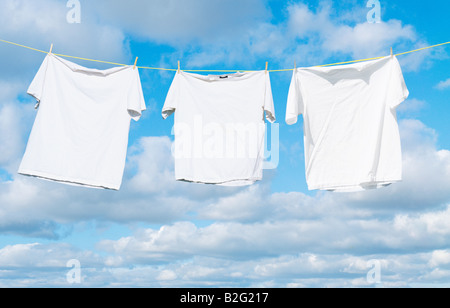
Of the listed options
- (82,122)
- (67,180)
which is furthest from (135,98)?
(67,180)

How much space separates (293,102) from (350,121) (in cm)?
109

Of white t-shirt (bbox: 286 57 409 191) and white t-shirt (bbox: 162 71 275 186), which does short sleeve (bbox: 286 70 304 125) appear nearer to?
white t-shirt (bbox: 286 57 409 191)

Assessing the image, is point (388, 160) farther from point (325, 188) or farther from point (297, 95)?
point (297, 95)

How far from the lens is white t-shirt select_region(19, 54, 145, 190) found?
26.5 feet

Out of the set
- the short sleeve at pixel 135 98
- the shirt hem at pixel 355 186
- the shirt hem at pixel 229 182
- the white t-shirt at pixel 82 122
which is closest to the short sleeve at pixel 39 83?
the white t-shirt at pixel 82 122

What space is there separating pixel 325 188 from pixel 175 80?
3429 mm

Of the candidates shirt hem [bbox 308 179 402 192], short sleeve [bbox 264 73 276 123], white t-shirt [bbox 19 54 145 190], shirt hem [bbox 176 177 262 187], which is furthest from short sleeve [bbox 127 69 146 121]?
shirt hem [bbox 308 179 402 192]

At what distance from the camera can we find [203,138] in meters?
8.51

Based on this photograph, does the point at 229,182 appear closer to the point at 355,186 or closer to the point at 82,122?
the point at 355,186

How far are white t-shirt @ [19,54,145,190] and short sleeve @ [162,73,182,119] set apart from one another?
470mm
